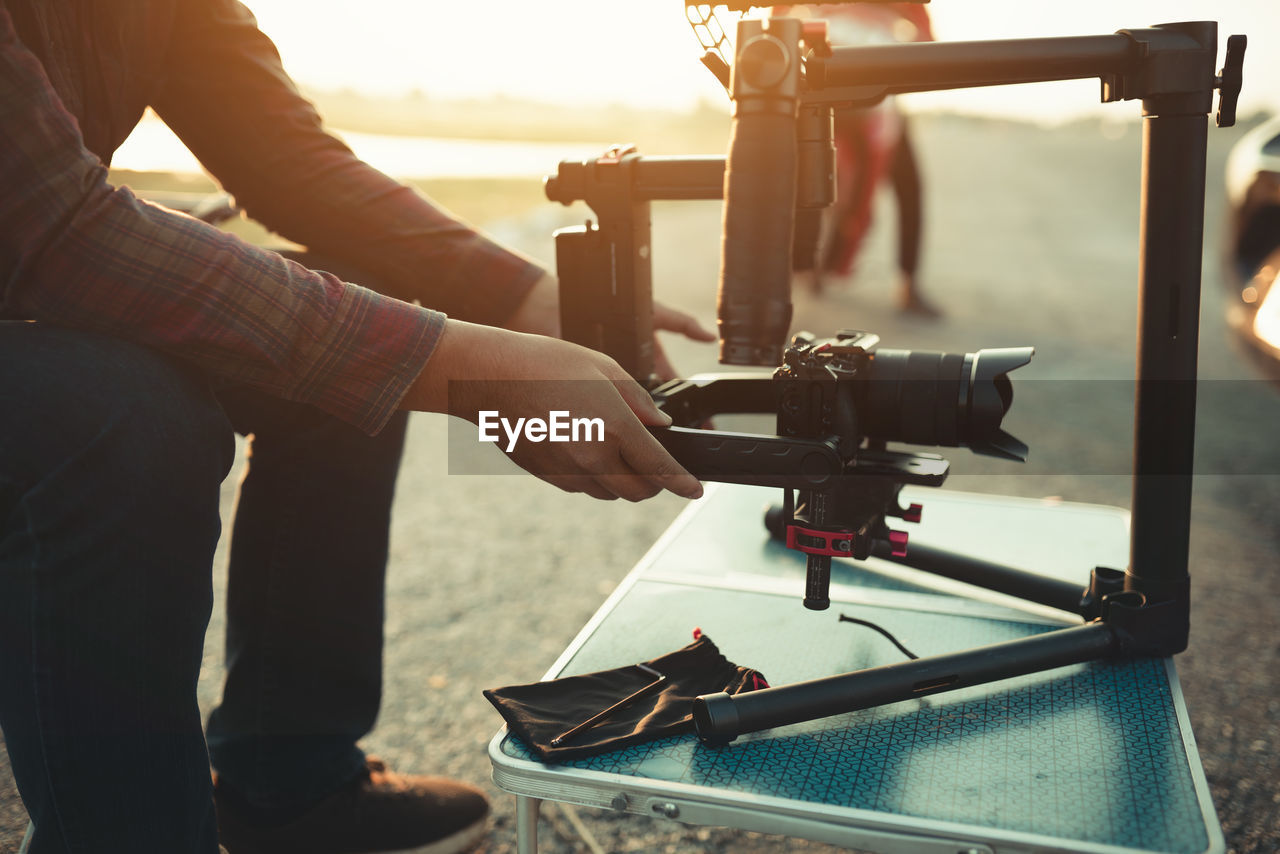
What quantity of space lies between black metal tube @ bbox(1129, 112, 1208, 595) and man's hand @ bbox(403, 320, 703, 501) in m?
0.55

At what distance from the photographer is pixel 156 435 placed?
85 centimetres

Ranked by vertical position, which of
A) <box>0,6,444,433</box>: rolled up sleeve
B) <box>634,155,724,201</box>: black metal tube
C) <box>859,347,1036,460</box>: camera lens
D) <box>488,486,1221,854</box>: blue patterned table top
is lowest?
<box>488,486,1221,854</box>: blue patterned table top

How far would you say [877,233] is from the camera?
344 inches

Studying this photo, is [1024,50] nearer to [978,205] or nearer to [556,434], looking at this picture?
[556,434]

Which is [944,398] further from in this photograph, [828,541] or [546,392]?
[546,392]

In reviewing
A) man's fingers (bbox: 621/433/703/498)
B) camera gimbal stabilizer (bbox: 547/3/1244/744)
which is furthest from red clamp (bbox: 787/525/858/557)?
man's fingers (bbox: 621/433/703/498)

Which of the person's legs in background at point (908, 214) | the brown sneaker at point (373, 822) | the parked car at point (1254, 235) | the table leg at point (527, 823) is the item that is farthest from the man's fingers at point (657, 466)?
the person's legs in background at point (908, 214)

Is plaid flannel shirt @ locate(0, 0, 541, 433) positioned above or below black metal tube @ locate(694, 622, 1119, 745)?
above

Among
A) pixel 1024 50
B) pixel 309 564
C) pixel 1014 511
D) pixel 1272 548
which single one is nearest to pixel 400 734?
pixel 309 564

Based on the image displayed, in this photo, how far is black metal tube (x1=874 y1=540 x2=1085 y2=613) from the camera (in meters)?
1.32

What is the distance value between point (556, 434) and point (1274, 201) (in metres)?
2.97

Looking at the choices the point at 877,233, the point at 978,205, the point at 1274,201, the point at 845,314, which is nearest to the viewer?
the point at 1274,201

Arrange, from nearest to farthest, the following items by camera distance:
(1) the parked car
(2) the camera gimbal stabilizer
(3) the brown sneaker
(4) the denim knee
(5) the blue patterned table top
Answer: (4) the denim knee, (5) the blue patterned table top, (2) the camera gimbal stabilizer, (3) the brown sneaker, (1) the parked car

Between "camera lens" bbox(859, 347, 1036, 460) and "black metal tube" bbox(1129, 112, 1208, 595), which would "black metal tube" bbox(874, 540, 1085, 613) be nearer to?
"black metal tube" bbox(1129, 112, 1208, 595)
